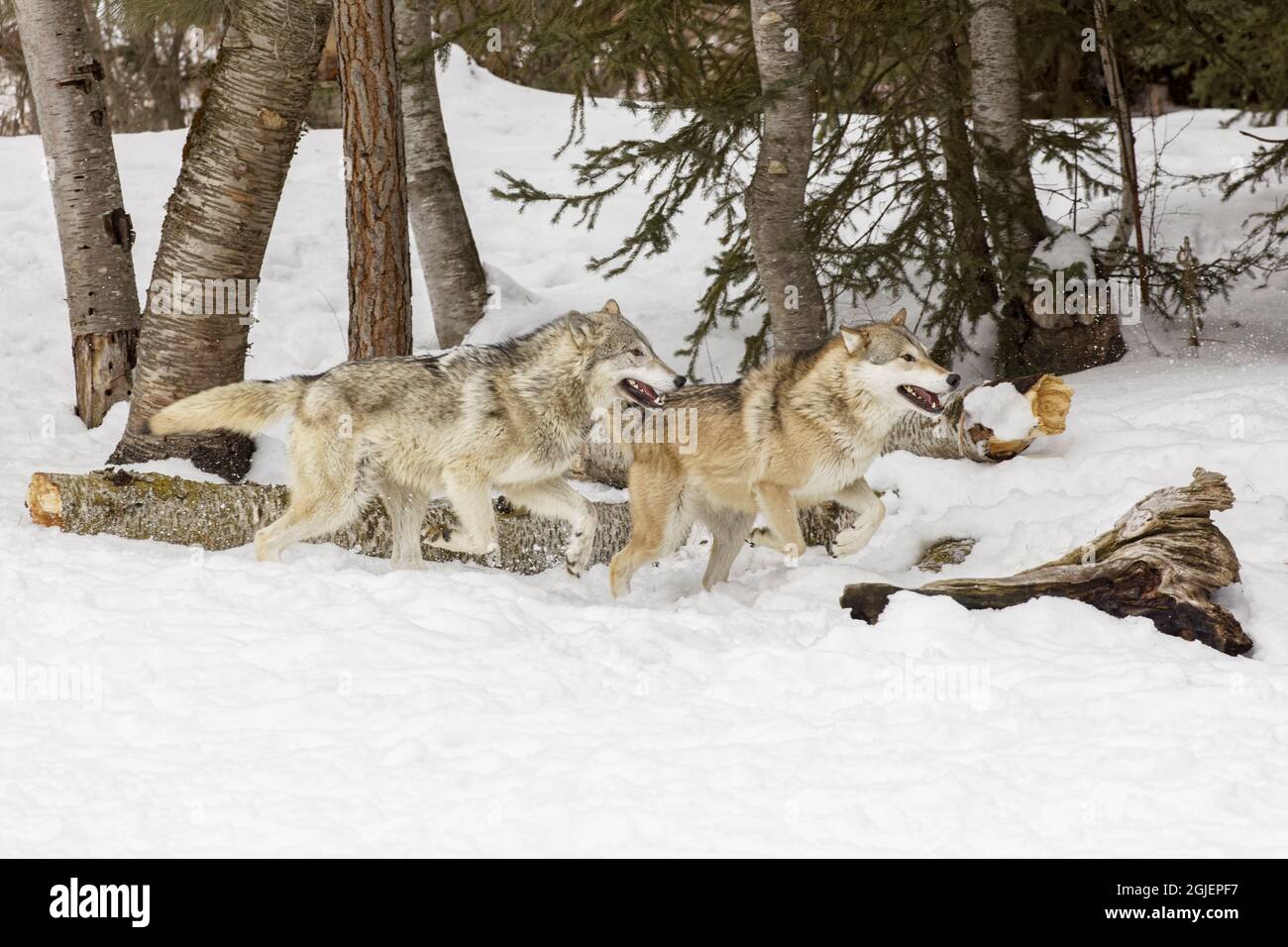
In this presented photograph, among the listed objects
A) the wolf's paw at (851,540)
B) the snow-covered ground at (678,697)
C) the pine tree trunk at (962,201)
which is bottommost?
the snow-covered ground at (678,697)

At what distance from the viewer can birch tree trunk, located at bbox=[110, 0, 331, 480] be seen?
8.41 metres

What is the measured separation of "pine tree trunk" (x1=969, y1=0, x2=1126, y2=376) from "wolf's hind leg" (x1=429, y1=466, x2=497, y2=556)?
18.8ft

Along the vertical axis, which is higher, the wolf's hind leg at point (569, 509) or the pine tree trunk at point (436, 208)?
the pine tree trunk at point (436, 208)

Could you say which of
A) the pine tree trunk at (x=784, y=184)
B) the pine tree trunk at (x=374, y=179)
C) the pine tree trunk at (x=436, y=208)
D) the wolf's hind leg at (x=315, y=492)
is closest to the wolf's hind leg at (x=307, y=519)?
the wolf's hind leg at (x=315, y=492)

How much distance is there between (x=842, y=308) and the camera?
41.5 feet

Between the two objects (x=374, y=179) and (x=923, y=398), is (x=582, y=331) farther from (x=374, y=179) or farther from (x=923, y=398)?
(x=374, y=179)

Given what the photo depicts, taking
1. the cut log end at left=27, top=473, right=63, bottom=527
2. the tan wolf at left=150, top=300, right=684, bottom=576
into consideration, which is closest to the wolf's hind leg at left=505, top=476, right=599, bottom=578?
the tan wolf at left=150, top=300, right=684, bottom=576

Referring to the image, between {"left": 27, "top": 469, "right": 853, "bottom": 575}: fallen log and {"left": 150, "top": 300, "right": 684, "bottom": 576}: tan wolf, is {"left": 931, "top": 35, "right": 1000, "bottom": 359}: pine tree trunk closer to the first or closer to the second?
{"left": 150, "top": 300, "right": 684, "bottom": 576}: tan wolf

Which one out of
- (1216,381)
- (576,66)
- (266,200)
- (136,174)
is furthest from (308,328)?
(1216,381)

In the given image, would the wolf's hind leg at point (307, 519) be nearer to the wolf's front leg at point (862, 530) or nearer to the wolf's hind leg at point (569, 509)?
Result: the wolf's hind leg at point (569, 509)

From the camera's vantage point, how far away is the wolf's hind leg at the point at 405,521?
23.6 ft

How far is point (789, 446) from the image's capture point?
698cm

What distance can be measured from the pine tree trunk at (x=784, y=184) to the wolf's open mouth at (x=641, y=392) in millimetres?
2792

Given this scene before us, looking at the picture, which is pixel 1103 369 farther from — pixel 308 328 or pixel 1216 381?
pixel 308 328
